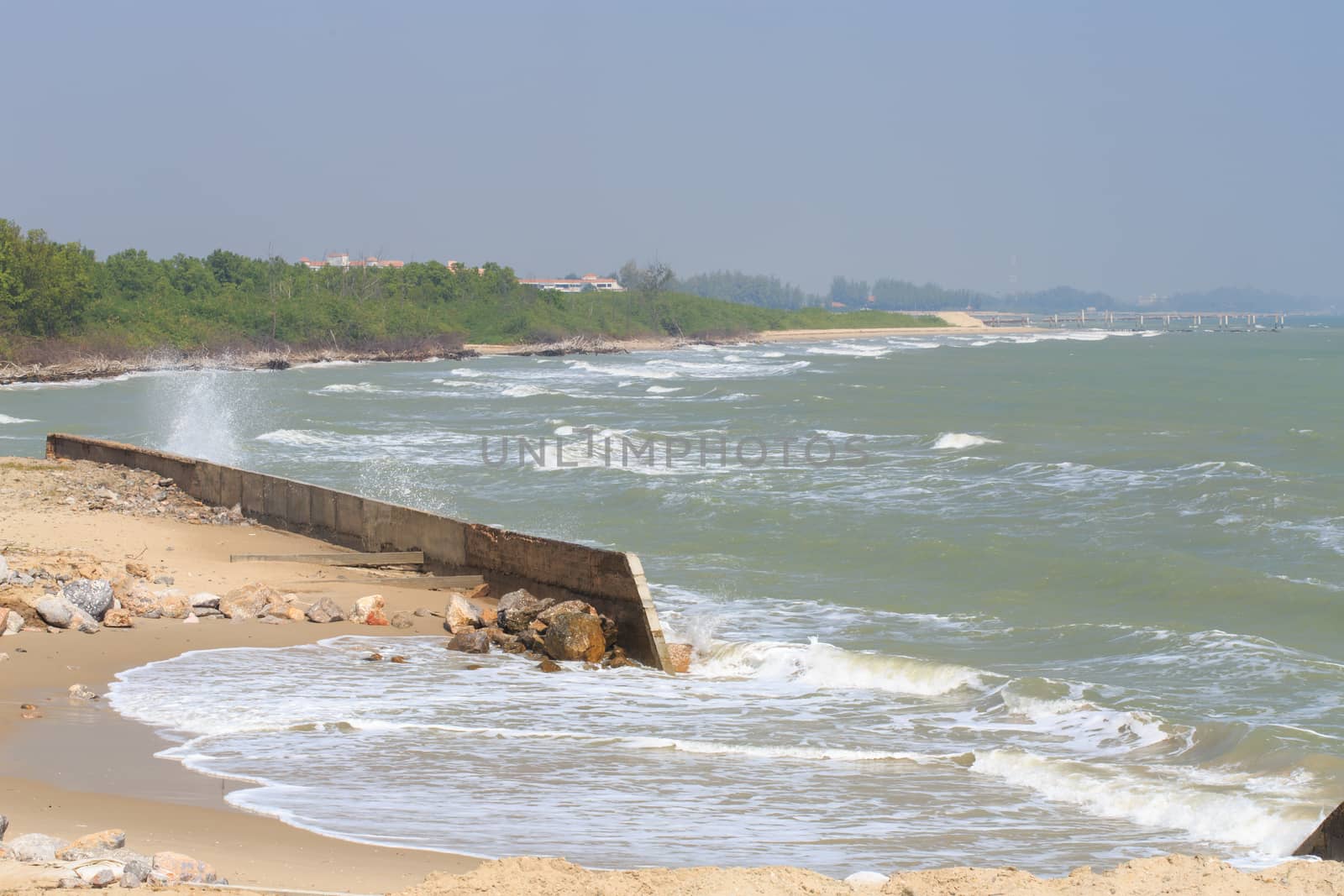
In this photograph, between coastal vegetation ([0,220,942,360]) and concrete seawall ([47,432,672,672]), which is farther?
coastal vegetation ([0,220,942,360])

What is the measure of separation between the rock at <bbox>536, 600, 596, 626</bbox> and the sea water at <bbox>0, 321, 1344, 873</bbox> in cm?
72

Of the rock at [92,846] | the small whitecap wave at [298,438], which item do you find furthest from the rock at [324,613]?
the small whitecap wave at [298,438]

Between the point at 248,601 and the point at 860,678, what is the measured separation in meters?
5.88

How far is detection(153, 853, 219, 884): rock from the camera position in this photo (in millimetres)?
5672

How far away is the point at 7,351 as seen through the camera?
68.2 m

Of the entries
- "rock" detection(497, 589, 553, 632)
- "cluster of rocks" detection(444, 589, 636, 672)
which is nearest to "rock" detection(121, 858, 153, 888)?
"cluster of rocks" detection(444, 589, 636, 672)

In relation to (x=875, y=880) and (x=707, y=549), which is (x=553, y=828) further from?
(x=707, y=549)

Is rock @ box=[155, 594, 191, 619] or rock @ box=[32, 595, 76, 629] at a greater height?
rock @ box=[32, 595, 76, 629]

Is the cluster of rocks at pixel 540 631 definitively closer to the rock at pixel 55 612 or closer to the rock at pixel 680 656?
the rock at pixel 680 656

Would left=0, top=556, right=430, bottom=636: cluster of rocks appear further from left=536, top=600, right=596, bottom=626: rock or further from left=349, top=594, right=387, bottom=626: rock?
left=536, top=600, right=596, bottom=626: rock

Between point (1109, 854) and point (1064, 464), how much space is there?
71.4ft

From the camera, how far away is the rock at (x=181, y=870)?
567 centimetres

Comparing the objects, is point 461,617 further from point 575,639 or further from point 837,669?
point 837,669

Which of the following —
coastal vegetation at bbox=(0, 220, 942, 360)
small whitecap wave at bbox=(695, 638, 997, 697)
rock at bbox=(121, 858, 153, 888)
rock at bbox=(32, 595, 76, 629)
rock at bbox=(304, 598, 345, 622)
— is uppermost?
coastal vegetation at bbox=(0, 220, 942, 360)
